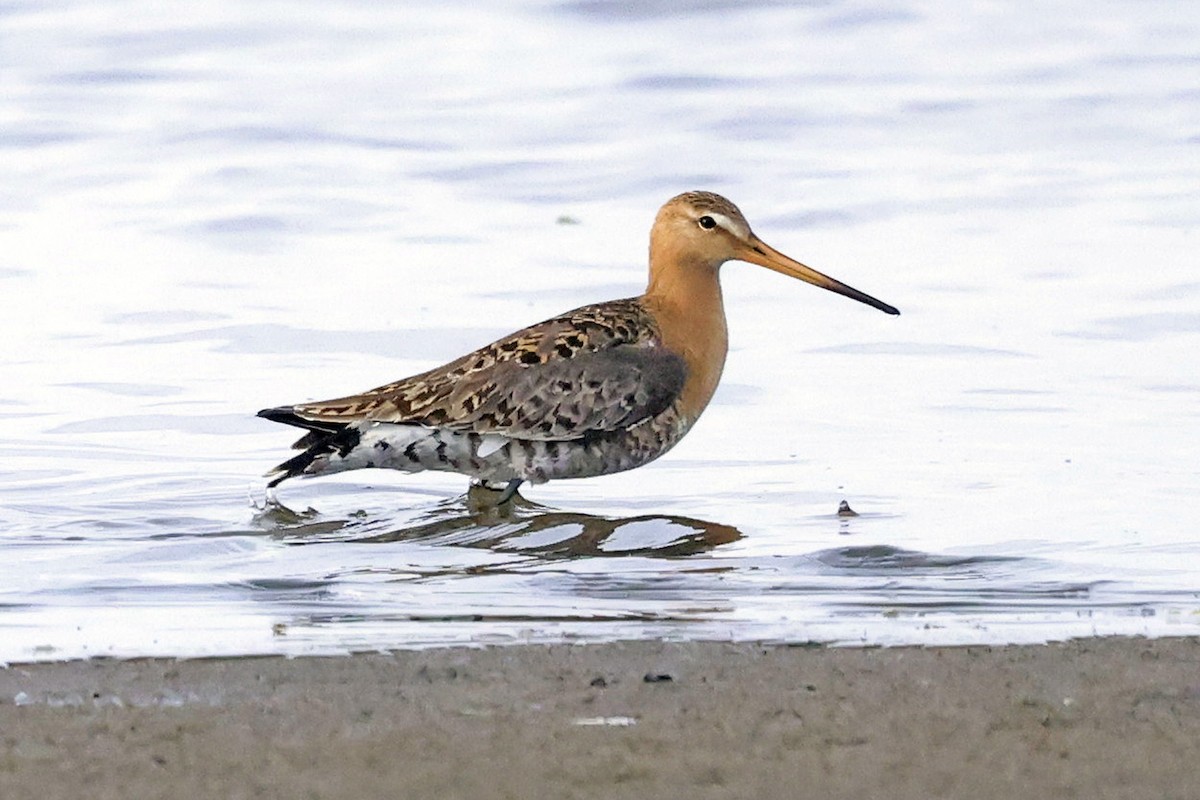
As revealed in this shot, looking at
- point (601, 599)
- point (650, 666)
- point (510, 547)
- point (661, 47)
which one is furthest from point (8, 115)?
point (650, 666)

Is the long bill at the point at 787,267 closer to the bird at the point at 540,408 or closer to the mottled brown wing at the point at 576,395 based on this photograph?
the bird at the point at 540,408

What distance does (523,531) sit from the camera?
8.24 m

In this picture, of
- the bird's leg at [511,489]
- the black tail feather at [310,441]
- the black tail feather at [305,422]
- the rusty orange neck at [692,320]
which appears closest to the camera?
the black tail feather at [310,441]

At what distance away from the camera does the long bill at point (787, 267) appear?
972 centimetres

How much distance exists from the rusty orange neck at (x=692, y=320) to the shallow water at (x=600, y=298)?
34cm

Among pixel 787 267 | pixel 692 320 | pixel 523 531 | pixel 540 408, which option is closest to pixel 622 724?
pixel 523 531

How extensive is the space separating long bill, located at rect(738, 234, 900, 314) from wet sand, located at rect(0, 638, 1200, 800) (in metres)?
4.22

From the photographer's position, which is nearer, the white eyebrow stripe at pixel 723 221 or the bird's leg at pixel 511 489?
the bird's leg at pixel 511 489

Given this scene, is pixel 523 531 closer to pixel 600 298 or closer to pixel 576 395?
pixel 576 395

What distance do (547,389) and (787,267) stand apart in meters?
1.35

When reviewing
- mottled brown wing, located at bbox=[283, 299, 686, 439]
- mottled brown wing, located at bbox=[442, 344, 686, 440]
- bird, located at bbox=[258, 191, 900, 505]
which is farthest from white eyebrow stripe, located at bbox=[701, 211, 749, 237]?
mottled brown wing, located at bbox=[442, 344, 686, 440]

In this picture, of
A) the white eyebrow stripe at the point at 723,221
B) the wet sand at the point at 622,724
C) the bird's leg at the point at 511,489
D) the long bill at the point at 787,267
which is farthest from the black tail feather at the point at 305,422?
the wet sand at the point at 622,724

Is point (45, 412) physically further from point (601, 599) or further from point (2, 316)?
point (601, 599)

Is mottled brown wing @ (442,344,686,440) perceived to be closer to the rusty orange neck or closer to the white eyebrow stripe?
the rusty orange neck
